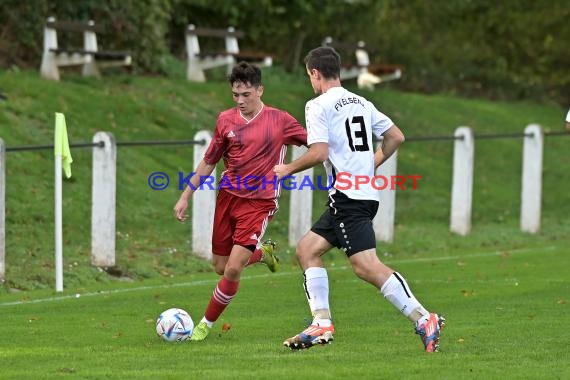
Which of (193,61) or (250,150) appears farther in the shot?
(193,61)

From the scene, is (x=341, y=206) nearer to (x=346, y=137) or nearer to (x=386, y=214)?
(x=346, y=137)

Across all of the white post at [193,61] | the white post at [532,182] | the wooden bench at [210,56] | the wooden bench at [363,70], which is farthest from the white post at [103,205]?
the wooden bench at [363,70]

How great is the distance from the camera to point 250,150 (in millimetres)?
10789

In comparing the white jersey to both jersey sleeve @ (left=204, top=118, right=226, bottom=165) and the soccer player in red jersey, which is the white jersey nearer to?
the soccer player in red jersey

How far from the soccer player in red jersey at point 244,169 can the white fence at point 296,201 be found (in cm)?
425

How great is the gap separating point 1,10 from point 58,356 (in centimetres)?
1549

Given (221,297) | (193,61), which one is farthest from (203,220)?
(193,61)

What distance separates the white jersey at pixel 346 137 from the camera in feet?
31.6

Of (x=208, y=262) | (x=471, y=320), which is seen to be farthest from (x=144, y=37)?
(x=471, y=320)

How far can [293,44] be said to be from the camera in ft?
108

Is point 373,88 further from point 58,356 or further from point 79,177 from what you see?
point 58,356

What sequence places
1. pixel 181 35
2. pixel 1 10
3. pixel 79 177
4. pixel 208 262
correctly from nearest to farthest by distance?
1. pixel 208 262
2. pixel 79 177
3. pixel 1 10
4. pixel 181 35

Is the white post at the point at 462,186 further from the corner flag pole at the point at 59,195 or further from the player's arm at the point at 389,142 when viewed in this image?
the player's arm at the point at 389,142

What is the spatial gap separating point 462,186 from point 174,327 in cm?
1167
